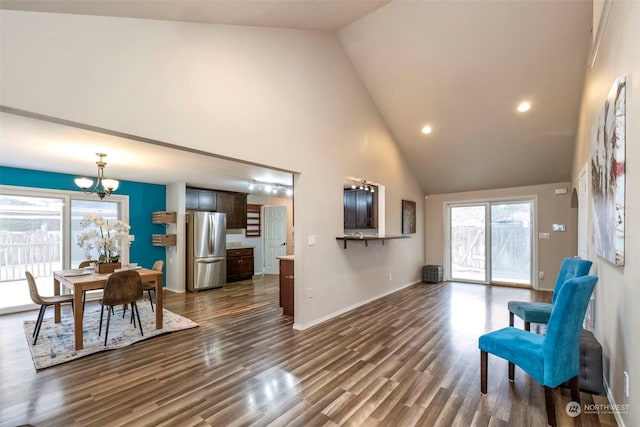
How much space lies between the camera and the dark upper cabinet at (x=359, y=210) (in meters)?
5.45

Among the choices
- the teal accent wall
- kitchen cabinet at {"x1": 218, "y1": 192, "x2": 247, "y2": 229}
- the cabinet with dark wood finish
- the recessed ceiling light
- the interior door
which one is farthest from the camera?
the interior door

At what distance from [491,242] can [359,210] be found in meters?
3.73

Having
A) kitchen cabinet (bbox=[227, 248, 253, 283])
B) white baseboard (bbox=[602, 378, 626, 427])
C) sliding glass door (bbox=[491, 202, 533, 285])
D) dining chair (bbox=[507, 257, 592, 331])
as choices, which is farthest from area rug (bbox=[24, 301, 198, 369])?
sliding glass door (bbox=[491, 202, 533, 285])

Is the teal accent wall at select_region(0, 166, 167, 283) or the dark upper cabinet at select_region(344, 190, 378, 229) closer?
the dark upper cabinet at select_region(344, 190, 378, 229)

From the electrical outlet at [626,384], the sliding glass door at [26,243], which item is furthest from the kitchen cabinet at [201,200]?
the electrical outlet at [626,384]

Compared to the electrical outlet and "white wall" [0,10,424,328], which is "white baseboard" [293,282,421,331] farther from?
the electrical outlet

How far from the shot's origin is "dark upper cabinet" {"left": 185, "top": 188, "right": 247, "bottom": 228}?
22.0ft

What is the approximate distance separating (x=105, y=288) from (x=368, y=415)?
3.30m

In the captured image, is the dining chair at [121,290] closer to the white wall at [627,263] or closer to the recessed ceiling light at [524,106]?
the white wall at [627,263]

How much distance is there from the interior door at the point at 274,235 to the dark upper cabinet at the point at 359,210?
327 cm

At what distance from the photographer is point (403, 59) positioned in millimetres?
4418

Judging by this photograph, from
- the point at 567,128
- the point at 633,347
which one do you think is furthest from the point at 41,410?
the point at 567,128

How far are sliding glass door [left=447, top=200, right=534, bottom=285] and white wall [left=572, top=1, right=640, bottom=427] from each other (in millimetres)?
4611

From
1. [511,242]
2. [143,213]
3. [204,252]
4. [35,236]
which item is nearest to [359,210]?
[204,252]
